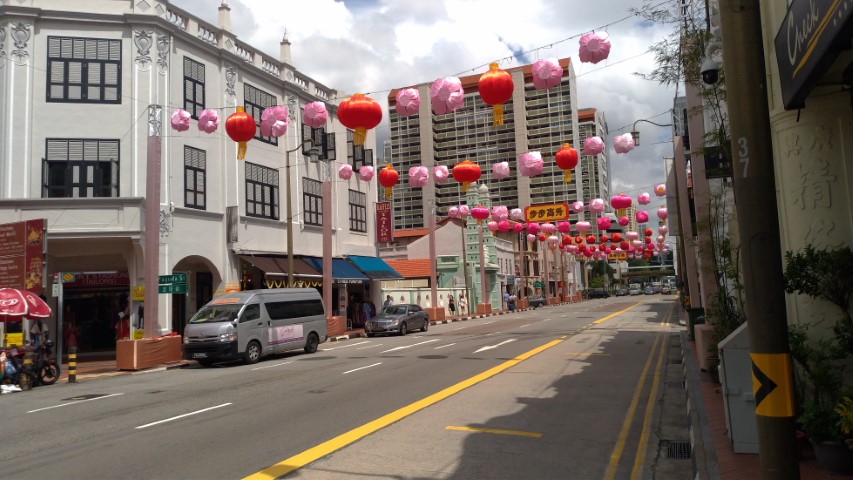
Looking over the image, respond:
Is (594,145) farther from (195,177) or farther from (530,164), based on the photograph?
(195,177)

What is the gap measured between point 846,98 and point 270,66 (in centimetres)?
2743

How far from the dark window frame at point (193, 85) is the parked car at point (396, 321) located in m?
12.4

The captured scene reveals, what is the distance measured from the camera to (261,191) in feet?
93.5

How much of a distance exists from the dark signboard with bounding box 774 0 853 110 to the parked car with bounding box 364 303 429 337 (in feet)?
78.9

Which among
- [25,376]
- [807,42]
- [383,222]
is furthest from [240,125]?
[383,222]

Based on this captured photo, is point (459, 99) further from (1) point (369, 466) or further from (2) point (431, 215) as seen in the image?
(2) point (431, 215)

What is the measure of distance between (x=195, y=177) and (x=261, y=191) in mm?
4086

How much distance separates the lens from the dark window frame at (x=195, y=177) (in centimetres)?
2433

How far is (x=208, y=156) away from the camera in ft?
83.6

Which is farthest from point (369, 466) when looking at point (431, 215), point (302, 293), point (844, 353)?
point (431, 215)

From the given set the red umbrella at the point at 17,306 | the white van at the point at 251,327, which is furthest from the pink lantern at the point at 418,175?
the red umbrella at the point at 17,306

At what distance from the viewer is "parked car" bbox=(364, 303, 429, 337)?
29.2 m

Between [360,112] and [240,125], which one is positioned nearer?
[360,112]

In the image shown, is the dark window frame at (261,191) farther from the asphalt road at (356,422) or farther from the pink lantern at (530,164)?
the pink lantern at (530,164)
